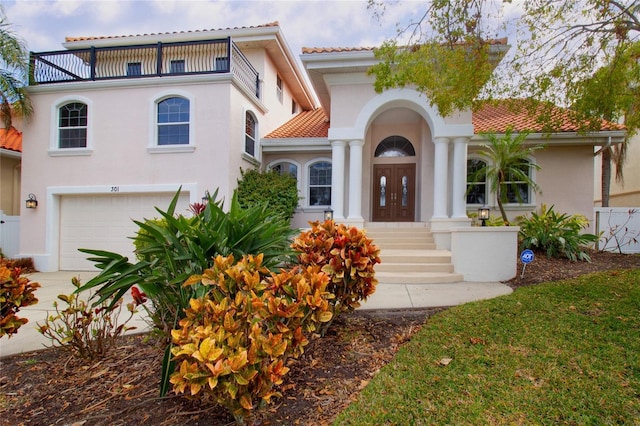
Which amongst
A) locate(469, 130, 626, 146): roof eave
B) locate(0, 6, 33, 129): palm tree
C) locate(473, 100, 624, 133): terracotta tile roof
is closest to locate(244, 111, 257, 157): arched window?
locate(0, 6, 33, 129): palm tree

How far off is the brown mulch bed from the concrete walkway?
658 millimetres

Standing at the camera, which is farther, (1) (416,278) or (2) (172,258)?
(1) (416,278)

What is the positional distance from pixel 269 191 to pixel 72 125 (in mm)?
7151

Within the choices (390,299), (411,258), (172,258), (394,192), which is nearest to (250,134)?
(394,192)

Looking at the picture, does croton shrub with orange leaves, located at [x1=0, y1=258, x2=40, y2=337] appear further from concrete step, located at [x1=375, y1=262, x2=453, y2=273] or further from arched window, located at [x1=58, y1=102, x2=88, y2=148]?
arched window, located at [x1=58, y1=102, x2=88, y2=148]

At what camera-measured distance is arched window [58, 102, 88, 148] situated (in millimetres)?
10688

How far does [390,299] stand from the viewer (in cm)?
584

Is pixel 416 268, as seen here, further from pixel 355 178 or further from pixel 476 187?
pixel 476 187

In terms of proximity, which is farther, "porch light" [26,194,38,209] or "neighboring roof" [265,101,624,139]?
"neighboring roof" [265,101,624,139]

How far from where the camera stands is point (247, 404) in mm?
2043

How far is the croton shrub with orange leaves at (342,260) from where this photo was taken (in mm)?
3736

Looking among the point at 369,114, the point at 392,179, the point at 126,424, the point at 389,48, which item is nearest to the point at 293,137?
the point at 369,114

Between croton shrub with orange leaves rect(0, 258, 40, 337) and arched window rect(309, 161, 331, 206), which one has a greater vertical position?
arched window rect(309, 161, 331, 206)

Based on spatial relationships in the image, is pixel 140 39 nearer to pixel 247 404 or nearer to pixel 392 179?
pixel 392 179
